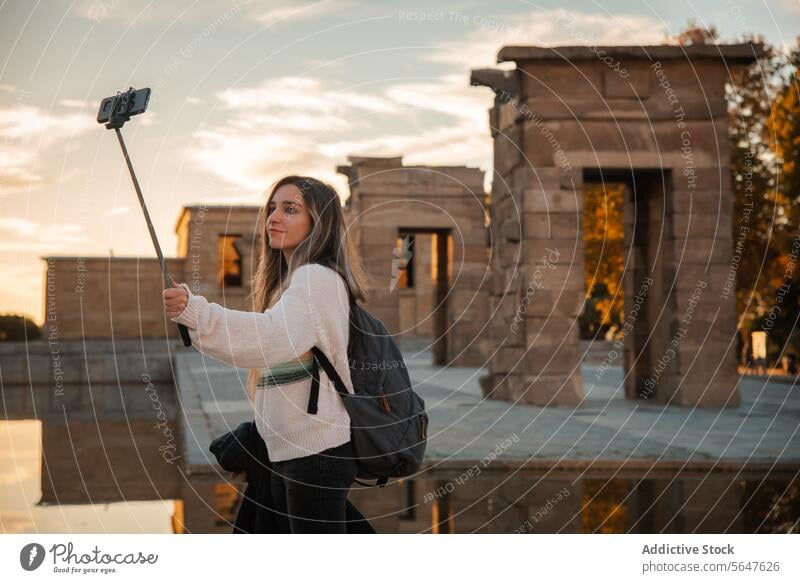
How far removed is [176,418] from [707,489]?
9.15 meters

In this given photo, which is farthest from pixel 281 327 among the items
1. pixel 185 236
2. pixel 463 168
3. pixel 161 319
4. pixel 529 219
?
pixel 185 236

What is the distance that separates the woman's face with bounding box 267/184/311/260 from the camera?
409 cm

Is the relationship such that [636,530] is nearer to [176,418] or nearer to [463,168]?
[176,418]

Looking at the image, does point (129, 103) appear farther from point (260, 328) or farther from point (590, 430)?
point (590, 430)

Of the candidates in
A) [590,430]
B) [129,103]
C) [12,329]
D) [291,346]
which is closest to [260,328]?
[291,346]

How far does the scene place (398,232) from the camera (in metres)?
29.1

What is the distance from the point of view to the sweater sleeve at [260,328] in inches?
145

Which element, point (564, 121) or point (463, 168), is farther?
point (463, 168)

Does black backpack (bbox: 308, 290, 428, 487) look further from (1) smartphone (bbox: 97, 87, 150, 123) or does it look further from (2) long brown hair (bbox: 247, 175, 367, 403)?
(1) smartphone (bbox: 97, 87, 150, 123)

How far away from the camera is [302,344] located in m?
3.86

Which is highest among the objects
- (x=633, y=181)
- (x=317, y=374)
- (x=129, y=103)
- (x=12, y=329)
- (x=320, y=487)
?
(x=633, y=181)

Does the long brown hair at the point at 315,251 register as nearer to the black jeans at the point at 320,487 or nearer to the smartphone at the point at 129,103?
the black jeans at the point at 320,487

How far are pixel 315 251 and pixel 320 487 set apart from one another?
0.85 meters

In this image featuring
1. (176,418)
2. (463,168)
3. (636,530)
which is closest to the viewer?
(636,530)
